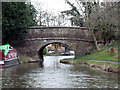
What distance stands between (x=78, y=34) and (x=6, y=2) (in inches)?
387

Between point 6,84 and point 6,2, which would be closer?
point 6,84

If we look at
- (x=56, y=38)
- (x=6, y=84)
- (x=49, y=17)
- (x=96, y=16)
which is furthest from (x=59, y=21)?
(x=6, y=84)

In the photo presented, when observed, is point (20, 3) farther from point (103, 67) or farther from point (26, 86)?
point (26, 86)

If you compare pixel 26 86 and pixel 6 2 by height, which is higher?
pixel 6 2

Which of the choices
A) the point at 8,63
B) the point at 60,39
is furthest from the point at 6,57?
the point at 60,39

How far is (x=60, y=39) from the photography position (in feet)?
89.5

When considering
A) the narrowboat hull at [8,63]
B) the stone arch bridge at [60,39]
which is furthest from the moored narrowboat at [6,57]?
the stone arch bridge at [60,39]

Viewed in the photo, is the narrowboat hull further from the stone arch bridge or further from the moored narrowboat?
the stone arch bridge

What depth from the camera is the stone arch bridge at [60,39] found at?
89.2 ft

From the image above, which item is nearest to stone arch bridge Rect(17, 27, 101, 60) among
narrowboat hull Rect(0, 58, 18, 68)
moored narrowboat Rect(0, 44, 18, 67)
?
narrowboat hull Rect(0, 58, 18, 68)

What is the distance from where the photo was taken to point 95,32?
1077 inches

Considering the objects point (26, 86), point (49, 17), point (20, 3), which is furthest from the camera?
point (49, 17)

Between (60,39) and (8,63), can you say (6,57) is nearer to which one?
(8,63)

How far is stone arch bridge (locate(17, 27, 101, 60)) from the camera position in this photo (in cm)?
2719
